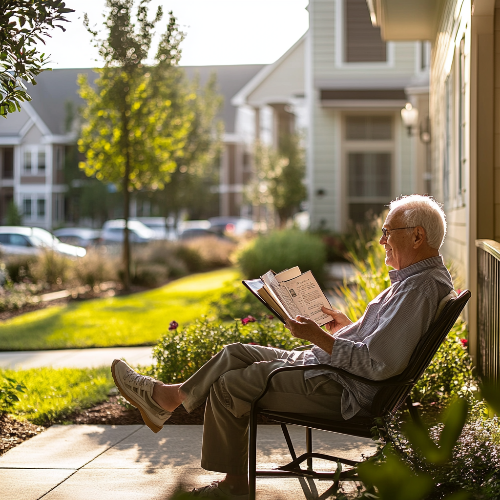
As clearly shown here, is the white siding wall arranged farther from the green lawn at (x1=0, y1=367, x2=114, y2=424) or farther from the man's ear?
the man's ear

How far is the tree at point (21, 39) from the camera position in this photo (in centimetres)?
362

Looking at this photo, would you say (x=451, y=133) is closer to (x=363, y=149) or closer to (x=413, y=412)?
(x=413, y=412)

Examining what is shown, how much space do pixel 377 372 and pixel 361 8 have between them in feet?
52.2

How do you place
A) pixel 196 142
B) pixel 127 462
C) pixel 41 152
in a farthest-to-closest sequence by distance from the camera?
pixel 41 152
pixel 196 142
pixel 127 462

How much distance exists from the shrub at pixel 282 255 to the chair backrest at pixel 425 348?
34.3 ft

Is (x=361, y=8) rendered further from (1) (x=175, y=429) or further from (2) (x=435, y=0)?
(1) (x=175, y=429)

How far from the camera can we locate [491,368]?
4164 mm

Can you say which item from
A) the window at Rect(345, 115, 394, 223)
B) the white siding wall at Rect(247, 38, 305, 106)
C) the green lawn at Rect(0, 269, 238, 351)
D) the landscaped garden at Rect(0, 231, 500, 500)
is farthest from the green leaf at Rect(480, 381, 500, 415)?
the white siding wall at Rect(247, 38, 305, 106)

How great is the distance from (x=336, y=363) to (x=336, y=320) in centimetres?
59

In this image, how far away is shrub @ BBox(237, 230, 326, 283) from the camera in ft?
44.9

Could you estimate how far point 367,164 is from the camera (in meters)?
17.8

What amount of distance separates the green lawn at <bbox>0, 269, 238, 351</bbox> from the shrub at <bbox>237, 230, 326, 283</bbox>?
1078 mm

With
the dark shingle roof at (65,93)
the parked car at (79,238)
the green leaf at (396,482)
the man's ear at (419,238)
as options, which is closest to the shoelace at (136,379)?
the man's ear at (419,238)

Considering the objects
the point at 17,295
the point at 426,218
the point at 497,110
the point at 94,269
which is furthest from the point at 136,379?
the point at 94,269
